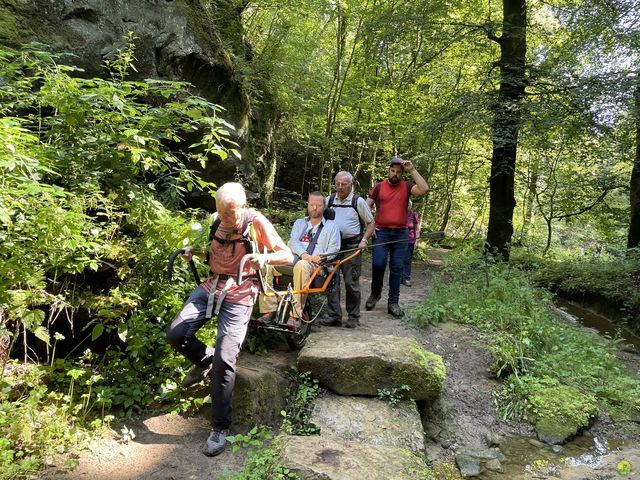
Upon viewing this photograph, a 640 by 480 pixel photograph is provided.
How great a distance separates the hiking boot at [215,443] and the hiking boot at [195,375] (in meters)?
0.53

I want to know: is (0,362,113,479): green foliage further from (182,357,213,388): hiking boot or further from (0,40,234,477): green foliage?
(182,357,213,388): hiking boot

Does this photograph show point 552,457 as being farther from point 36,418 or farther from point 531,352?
point 36,418

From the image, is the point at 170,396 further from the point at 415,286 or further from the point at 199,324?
the point at 415,286

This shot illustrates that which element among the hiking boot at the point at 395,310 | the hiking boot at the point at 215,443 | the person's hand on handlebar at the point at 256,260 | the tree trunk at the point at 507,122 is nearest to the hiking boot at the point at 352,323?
the hiking boot at the point at 395,310

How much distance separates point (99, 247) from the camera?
11.8ft

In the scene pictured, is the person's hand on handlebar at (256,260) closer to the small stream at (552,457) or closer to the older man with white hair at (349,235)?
the older man with white hair at (349,235)

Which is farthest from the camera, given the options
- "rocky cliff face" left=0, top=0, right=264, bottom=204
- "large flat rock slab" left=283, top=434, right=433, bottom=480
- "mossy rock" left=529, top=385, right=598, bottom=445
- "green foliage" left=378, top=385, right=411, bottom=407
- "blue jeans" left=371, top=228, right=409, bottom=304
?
"blue jeans" left=371, top=228, right=409, bottom=304

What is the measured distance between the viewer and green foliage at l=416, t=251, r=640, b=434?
16.3 feet

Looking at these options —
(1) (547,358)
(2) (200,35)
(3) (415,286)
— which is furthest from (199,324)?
(3) (415,286)

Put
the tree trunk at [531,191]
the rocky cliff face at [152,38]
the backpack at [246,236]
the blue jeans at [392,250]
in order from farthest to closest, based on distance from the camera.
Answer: the tree trunk at [531,191] → the blue jeans at [392,250] → the rocky cliff face at [152,38] → the backpack at [246,236]

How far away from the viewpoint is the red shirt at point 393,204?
6234 mm

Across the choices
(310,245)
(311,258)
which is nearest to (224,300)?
(311,258)

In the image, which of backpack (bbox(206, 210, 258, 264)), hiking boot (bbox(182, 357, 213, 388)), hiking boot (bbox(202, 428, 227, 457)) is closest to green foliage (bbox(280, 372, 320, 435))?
hiking boot (bbox(202, 428, 227, 457))

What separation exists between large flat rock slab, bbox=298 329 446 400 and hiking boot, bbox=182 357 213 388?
3.44 ft
